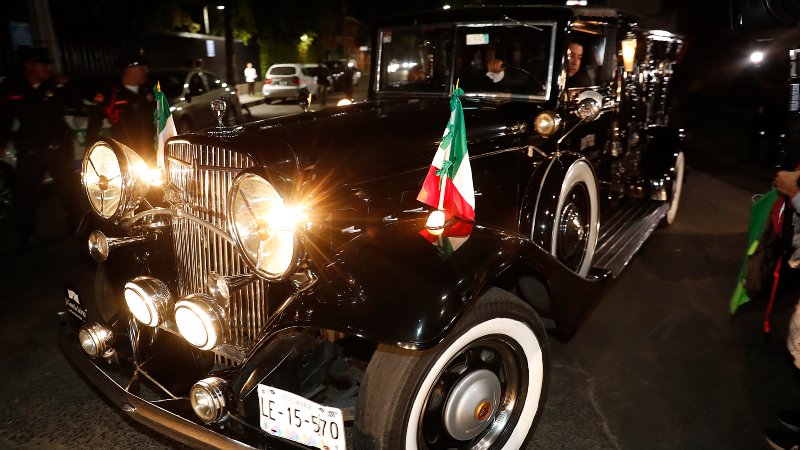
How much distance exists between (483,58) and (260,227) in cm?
217

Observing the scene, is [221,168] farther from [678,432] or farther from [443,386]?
[678,432]

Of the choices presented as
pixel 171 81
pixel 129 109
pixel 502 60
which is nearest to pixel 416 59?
pixel 502 60

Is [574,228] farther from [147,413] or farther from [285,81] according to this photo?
[285,81]

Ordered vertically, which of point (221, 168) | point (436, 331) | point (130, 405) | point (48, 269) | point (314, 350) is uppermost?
point (221, 168)

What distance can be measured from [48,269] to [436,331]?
4.38 m

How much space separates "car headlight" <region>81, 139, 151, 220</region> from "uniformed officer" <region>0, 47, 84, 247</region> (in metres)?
3.27

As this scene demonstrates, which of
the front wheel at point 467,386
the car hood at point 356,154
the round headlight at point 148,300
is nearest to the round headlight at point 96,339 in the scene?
the round headlight at point 148,300

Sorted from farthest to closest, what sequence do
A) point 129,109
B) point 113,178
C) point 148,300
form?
point 129,109 < point 113,178 < point 148,300

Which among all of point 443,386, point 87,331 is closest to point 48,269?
point 87,331

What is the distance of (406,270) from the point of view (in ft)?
7.06

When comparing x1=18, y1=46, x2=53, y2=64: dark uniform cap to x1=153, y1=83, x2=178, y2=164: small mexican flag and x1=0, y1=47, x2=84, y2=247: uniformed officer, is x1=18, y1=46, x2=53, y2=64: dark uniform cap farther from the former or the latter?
x1=153, y1=83, x2=178, y2=164: small mexican flag

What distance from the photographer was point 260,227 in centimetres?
224

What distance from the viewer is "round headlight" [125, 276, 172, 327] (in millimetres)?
2445

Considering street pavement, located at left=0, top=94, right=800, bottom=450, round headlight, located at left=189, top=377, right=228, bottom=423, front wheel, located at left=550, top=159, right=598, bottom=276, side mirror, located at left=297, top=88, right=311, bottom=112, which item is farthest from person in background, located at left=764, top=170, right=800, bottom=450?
side mirror, located at left=297, top=88, right=311, bottom=112
